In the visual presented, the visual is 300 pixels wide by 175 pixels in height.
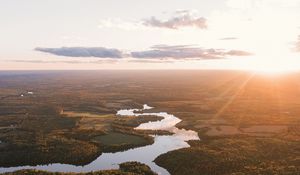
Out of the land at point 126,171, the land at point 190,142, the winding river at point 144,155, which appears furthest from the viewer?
the land at point 190,142

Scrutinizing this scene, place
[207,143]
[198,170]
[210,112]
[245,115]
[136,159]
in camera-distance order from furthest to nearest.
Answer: [210,112] → [245,115] → [207,143] → [136,159] → [198,170]

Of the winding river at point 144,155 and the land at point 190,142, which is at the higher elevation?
the land at point 190,142

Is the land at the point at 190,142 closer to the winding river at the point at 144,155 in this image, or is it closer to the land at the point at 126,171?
the winding river at the point at 144,155

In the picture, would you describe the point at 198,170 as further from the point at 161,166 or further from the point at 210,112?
the point at 210,112

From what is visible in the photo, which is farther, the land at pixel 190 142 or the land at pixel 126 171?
the land at pixel 190 142

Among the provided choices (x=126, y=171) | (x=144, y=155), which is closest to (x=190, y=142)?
(x=144, y=155)

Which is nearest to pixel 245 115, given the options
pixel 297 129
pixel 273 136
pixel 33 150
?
pixel 297 129

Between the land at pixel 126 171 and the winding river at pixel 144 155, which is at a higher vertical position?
the land at pixel 126 171

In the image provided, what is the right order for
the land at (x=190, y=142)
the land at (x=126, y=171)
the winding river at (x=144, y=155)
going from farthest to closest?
the land at (x=190, y=142), the winding river at (x=144, y=155), the land at (x=126, y=171)

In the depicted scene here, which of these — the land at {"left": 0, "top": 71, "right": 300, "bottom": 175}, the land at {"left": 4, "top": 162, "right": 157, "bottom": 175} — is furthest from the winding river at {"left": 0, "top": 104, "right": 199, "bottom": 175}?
the land at {"left": 4, "top": 162, "right": 157, "bottom": 175}

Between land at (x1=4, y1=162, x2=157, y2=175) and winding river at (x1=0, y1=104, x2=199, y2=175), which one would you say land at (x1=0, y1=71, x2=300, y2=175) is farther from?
land at (x1=4, y1=162, x2=157, y2=175)

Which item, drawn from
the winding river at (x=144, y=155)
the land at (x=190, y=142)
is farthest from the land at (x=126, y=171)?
the land at (x=190, y=142)
